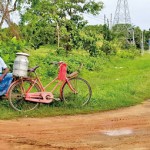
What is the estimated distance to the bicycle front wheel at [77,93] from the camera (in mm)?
9664

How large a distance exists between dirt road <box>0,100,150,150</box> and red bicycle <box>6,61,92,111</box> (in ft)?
2.69

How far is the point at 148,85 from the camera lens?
14.8 m

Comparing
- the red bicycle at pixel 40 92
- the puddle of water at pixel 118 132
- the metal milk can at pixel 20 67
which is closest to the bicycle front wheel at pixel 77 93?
the red bicycle at pixel 40 92

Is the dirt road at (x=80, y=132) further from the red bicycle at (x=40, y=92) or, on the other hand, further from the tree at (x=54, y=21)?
the tree at (x=54, y=21)

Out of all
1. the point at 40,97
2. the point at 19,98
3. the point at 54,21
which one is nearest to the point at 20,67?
the point at 19,98

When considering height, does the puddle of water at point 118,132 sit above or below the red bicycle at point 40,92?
below

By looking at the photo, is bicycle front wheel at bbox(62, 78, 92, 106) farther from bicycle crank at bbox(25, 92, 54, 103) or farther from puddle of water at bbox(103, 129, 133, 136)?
puddle of water at bbox(103, 129, 133, 136)

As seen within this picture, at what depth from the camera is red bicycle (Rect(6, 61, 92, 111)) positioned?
906 centimetres

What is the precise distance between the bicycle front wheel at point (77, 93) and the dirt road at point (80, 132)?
0.79 metres

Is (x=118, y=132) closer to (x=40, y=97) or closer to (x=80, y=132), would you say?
(x=80, y=132)

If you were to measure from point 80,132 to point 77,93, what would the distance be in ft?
9.33

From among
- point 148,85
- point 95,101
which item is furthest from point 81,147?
point 148,85

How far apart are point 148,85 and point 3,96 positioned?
7.04m

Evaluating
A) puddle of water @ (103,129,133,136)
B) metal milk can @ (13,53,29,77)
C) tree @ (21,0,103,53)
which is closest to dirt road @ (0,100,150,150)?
puddle of water @ (103,129,133,136)
